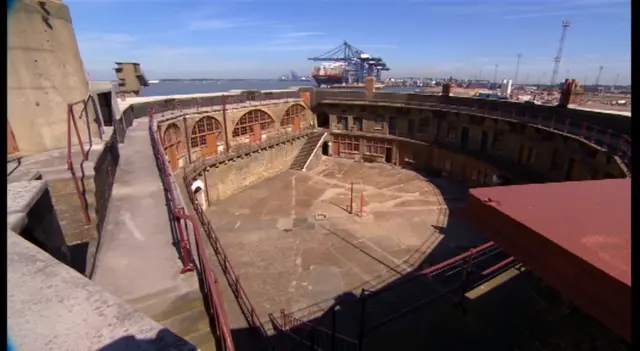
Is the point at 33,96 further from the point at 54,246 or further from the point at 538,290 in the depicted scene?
the point at 538,290

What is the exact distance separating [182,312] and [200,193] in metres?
19.8

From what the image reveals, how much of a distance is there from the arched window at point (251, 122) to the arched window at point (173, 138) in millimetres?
5486

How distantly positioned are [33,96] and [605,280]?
30.5 ft

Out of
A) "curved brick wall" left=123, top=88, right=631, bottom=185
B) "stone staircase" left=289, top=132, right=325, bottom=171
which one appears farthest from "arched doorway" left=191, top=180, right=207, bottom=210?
"stone staircase" left=289, top=132, right=325, bottom=171

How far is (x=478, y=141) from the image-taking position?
92.4 ft

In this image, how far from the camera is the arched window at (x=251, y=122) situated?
1129 inches

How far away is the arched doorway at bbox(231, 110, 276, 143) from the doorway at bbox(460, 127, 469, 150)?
57.2ft

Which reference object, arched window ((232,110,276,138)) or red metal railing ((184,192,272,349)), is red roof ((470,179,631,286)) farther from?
arched window ((232,110,276,138))

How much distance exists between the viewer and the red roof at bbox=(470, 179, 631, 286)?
2.35m

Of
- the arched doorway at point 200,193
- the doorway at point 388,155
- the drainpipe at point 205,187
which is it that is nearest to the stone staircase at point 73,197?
the arched doorway at point 200,193

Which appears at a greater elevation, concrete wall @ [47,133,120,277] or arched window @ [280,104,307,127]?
concrete wall @ [47,133,120,277]

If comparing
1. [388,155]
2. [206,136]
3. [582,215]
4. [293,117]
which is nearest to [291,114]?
[293,117]

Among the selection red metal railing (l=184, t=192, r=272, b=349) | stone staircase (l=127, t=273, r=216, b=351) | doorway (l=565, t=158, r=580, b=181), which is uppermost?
stone staircase (l=127, t=273, r=216, b=351)

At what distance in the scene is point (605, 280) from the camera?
7.07 ft
